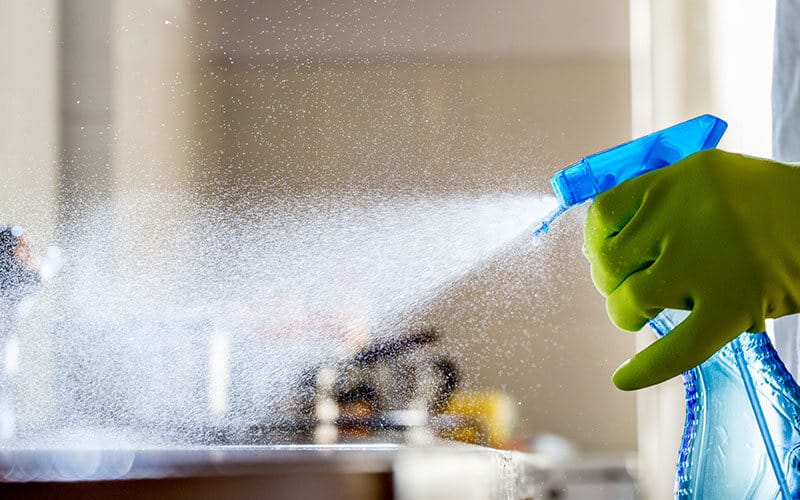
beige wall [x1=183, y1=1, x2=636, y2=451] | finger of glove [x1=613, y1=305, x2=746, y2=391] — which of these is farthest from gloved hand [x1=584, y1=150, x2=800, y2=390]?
beige wall [x1=183, y1=1, x2=636, y2=451]

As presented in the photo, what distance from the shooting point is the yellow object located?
106 cm

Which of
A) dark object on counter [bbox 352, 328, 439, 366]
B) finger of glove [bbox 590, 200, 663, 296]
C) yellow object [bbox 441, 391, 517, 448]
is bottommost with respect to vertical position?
yellow object [bbox 441, 391, 517, 448]

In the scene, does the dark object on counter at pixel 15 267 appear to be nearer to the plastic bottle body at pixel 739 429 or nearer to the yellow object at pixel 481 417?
the yellow object at pixel 481 417

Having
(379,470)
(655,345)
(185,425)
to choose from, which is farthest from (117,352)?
(655,345)

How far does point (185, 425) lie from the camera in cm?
102

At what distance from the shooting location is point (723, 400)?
1.40 feet

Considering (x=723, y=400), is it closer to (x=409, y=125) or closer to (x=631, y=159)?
(x=631, y=159)

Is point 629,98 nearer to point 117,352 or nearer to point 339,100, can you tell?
point 339,100

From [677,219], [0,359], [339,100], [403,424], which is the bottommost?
[403,424]

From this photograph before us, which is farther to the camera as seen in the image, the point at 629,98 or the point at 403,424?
the point at 629,98

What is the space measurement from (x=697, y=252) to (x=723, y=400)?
95 millimetres

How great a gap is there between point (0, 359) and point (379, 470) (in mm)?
601

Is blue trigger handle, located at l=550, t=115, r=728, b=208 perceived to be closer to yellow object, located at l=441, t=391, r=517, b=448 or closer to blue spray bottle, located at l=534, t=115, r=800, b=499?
blue spray bottle, located at l=534, t=115, r=800, b=499

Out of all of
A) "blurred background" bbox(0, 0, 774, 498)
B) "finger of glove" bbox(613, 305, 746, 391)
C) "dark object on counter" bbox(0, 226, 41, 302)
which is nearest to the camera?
"finger of glove" bbox(613, 305, 746, 391)
